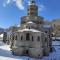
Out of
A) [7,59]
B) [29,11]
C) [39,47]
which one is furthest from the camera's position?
[29,11]

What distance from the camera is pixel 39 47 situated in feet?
92.5

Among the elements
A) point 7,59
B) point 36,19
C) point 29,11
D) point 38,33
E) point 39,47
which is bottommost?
point 7,59

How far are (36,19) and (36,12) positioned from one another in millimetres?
3727

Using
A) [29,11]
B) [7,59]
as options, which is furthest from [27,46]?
[29,11]

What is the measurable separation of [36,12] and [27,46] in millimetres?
15491

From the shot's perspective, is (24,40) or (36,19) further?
(36,19)

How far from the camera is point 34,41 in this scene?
28.5m

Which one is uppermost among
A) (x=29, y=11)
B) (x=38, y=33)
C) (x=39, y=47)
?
(x=29, y=11)

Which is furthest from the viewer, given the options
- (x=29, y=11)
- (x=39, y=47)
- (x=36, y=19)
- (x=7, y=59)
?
(x=29, y=11)

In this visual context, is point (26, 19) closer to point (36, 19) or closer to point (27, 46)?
point (36, 19)

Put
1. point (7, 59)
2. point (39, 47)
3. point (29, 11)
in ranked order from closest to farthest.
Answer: point (7, 59)
point (39, 47)
point (29, 11)

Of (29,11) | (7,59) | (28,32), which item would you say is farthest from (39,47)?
(29,11)

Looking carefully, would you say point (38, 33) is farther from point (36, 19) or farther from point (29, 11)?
A: point (29, 11)

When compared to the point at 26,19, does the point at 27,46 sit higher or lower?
lower
